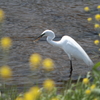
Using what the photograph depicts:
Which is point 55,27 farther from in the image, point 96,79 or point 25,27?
point 96,79

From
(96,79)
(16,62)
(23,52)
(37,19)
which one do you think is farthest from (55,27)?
(96,79)

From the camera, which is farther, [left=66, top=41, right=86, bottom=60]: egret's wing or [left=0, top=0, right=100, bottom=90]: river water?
[left=66, top=41, right=86, bottom=60]: egret's wing

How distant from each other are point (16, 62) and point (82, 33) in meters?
3.21

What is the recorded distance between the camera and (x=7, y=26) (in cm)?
1030

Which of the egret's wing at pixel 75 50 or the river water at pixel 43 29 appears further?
the egret's wing at pixel 75 50

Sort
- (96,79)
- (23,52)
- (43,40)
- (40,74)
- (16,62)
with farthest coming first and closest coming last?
(43,40) → (23,52) → (16,62) → (40,74) → (96,79)

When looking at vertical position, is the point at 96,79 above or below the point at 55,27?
above

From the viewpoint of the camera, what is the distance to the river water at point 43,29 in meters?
7.17

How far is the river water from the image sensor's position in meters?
7.17

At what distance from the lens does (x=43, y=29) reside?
10.4 m

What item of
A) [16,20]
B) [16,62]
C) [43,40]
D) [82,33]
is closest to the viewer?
[16,62]

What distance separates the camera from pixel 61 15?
1202 cm

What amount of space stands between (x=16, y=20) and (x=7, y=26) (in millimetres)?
786

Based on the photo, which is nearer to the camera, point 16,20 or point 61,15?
point 16,20
